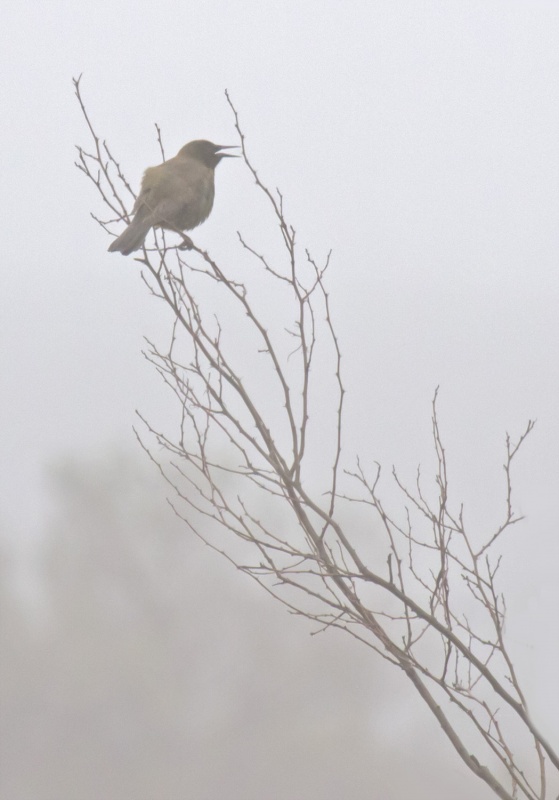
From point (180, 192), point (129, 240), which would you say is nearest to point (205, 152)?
point (180, 192)

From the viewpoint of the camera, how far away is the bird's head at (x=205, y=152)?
3539 millimetres

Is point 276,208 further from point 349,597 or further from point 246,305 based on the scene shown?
point 349,597

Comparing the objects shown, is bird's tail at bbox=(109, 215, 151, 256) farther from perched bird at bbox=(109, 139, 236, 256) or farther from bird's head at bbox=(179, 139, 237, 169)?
bird's head at bbox=(179, 139, 237, 169)

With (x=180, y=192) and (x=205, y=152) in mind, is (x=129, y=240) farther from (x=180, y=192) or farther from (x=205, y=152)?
(x=205, y=152)

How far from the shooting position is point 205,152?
3596mm

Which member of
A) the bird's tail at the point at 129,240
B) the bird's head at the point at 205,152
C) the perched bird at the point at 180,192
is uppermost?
the bird's head at the point at 205,152

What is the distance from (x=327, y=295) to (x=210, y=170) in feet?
6.39

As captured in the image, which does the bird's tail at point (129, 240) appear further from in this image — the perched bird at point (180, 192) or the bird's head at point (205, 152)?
the bird's head at point (205, 152)

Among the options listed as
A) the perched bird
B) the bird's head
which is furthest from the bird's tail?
the bird's head

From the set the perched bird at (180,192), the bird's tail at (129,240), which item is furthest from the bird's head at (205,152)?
the bird's tail at (129,240)

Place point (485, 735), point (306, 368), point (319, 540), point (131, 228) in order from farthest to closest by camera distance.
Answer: point (131, 228), point (306, 368), point (319, 540), point (485, 735)

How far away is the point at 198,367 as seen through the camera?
5.62 ft

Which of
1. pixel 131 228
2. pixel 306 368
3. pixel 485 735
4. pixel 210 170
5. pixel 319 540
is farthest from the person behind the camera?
pixel 210 170

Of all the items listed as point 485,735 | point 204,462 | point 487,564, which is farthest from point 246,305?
point 485,735
